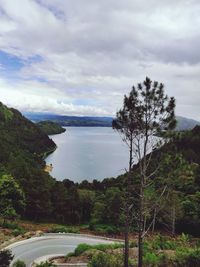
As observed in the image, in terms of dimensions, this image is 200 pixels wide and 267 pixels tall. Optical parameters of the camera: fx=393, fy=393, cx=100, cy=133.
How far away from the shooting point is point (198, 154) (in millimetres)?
73188

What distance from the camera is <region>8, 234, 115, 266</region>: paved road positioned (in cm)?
2494

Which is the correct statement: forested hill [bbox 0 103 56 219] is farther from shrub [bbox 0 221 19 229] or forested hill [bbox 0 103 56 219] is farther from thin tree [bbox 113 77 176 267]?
thin tree [bbox 113 77 176 267]

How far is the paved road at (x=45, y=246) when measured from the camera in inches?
982

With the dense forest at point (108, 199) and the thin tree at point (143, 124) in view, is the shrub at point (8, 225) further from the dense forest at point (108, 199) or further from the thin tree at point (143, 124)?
the thin tree at point (143, 124)

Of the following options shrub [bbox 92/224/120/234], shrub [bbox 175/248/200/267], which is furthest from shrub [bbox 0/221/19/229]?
shrub [bbox 175/248/200/267]

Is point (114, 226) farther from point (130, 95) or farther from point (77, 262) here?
point (130, 95)

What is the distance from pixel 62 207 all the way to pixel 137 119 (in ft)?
110

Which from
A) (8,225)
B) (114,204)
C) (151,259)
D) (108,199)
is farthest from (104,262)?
(108,199)

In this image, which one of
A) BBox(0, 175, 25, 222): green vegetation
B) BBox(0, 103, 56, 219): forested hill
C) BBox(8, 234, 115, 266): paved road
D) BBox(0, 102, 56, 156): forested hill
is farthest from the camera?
BBox(0, 102, 56, 156): forested hill

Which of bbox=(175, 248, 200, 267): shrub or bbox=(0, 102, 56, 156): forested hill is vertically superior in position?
bbox=(0, 102, 56, 156): forested hill

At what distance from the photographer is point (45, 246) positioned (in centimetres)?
2755

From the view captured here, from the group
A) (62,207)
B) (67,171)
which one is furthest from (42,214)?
(67,171)

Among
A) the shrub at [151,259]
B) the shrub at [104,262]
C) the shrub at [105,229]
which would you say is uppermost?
the shrub at [104,262]

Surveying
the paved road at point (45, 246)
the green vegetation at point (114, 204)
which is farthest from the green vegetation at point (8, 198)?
the paved road at point (45, 246)
